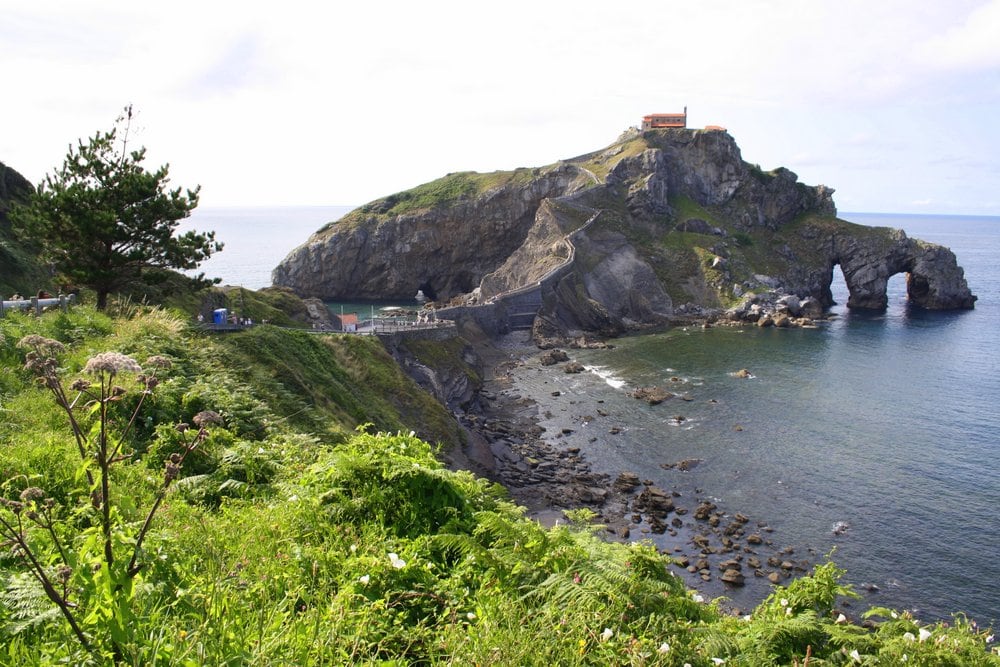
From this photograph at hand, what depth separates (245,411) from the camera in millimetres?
12672

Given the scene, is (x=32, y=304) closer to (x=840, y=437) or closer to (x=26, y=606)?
(x=26, y=606)

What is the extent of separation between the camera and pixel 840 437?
46.0 meters

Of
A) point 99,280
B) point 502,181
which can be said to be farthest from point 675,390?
point 502,181

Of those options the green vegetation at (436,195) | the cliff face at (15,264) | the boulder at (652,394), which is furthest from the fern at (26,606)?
the green vegetation at (436,195)

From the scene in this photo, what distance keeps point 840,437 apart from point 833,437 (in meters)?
0.49

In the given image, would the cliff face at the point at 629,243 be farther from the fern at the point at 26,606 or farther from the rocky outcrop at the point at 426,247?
the fern at the point at 26,606

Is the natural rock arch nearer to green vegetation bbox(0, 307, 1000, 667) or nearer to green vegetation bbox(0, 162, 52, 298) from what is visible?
green vegetation bbox(0, 162, 52, 298)

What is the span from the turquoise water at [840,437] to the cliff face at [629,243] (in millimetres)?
17024

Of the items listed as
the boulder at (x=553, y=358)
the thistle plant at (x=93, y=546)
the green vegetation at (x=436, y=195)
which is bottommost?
the boulder at (x=553, y=358)

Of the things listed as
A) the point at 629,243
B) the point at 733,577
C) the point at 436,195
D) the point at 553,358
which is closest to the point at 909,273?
the point at 629,243

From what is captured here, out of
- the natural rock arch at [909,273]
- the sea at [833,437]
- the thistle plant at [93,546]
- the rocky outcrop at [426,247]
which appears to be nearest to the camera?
the thistle plant at [93,546]

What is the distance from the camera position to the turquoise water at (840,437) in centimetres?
3100

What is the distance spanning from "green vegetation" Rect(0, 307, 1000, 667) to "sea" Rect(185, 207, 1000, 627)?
6363 mm

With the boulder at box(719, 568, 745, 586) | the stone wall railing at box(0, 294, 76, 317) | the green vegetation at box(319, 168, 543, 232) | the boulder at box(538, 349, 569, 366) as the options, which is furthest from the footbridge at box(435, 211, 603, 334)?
the stone wall railing at box(0, 294, 76, 317)
